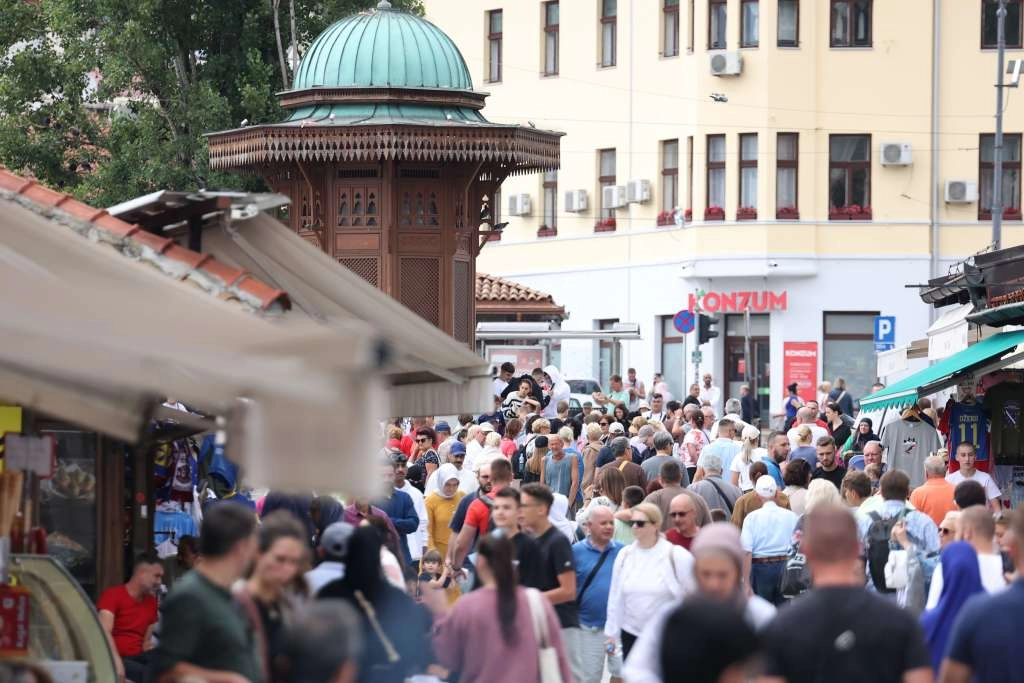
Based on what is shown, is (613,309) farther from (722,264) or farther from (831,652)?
(831,652)

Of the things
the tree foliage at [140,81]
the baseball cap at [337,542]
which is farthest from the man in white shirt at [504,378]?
the baseball cap at [337,542]

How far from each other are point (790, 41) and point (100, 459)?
35.1 metres

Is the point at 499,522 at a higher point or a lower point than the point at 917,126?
lower

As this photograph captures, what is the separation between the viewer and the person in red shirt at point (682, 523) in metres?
13.1

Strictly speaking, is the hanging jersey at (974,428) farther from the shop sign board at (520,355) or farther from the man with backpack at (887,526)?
the shop sign board at (520,355)

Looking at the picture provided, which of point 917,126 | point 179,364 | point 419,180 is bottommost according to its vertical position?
point 179,364

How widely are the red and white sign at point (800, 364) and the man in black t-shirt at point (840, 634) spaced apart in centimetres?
3790

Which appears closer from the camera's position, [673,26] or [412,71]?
[412,71]

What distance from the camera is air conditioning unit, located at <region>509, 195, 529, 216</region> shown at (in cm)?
5212

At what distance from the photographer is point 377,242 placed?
24.9 meters

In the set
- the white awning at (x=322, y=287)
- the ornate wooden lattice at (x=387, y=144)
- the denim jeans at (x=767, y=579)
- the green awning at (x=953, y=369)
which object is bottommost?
the denim jeans at (x=767, y=579)

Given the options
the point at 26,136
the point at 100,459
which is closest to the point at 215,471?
the point at 100,459

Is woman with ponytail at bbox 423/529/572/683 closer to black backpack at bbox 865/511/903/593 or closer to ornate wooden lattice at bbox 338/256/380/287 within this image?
black backpack at bbox 865/511/903/593

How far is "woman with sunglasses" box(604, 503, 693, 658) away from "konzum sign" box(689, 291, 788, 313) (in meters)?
34.1
